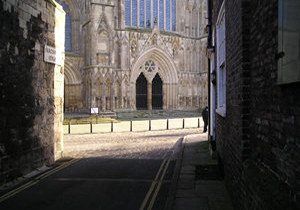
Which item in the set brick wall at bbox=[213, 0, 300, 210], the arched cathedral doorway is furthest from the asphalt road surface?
the arched cathedral doorway

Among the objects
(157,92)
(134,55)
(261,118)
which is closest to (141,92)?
(157,92)

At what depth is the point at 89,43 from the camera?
28188 mm

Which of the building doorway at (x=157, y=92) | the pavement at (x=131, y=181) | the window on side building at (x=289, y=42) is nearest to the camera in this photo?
the window on side building at (x=289, y=42)

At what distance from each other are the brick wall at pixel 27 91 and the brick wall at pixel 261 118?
5.11 metres

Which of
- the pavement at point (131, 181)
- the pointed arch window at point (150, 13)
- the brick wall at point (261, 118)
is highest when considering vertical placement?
the pointed arch window at point (150, 13)

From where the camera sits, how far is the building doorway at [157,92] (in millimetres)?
33153

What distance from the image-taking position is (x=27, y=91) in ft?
26.7

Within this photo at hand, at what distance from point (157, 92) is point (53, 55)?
2418cm

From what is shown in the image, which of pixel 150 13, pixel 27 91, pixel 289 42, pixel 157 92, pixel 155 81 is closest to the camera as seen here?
pixel 289 42

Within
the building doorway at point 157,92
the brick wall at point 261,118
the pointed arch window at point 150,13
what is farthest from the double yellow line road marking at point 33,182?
the pointed arch window at point 150,13

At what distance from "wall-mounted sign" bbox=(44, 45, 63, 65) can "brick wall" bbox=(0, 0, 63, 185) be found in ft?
0.50

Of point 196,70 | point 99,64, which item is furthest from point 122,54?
point 196,70

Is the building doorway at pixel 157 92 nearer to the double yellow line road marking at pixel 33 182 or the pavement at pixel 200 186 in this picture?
the pavement at pixel 200 186

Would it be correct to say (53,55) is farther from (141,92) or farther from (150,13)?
(150,13)
